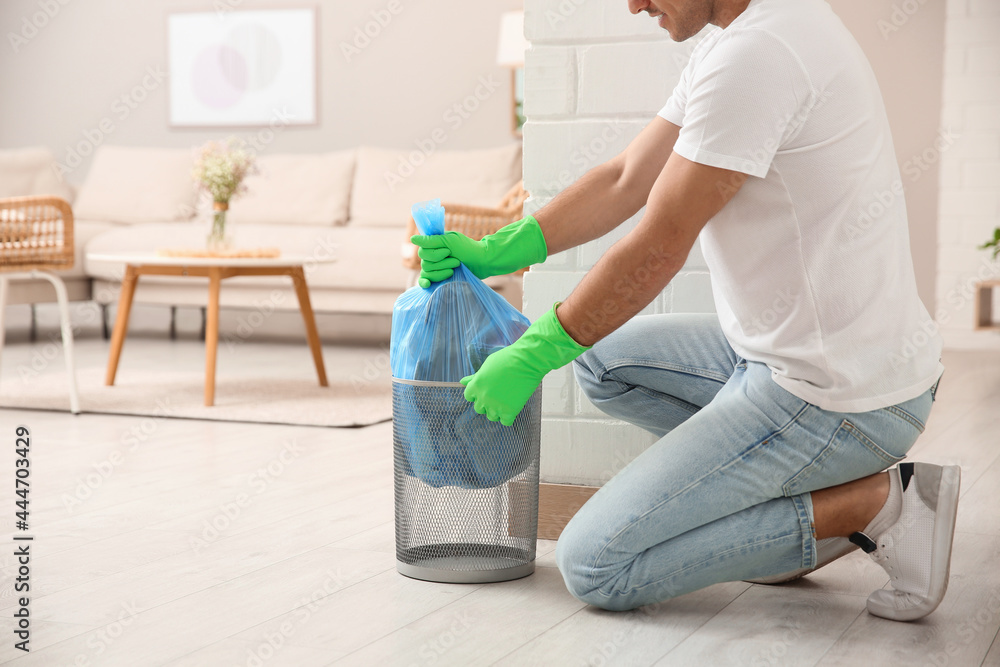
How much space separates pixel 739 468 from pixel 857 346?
0.21 m

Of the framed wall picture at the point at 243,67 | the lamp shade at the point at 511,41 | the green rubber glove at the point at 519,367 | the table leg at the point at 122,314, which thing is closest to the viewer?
the green rubber glove at the point at 519,367

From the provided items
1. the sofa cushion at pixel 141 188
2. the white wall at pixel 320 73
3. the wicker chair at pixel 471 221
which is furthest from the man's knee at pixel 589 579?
the sofa cushion at pixel 141 188

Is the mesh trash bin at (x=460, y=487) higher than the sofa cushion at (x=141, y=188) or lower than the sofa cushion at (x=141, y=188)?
lower

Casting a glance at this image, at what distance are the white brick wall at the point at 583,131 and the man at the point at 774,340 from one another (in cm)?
30

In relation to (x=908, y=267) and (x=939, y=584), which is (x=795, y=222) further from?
(x=939, y=584)

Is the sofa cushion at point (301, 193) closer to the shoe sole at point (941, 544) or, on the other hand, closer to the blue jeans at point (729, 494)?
the blue jeans at point (729, 494)

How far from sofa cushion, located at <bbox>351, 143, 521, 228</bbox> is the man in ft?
11.2

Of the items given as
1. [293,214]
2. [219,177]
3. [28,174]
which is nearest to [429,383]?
[219,177]

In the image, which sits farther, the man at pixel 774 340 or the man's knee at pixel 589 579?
the man's knee at pixel 589 579

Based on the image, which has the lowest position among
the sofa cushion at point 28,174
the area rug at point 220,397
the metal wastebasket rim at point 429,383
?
the area rug at point 220,397

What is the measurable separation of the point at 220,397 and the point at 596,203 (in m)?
2.01

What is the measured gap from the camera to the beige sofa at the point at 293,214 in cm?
447

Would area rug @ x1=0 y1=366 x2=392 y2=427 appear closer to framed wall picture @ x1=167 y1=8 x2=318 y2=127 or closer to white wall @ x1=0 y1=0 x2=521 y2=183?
white wall @ x1=0 y1=0 x2=521 y2=183

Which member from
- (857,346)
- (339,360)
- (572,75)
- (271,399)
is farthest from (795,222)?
(339,360)
